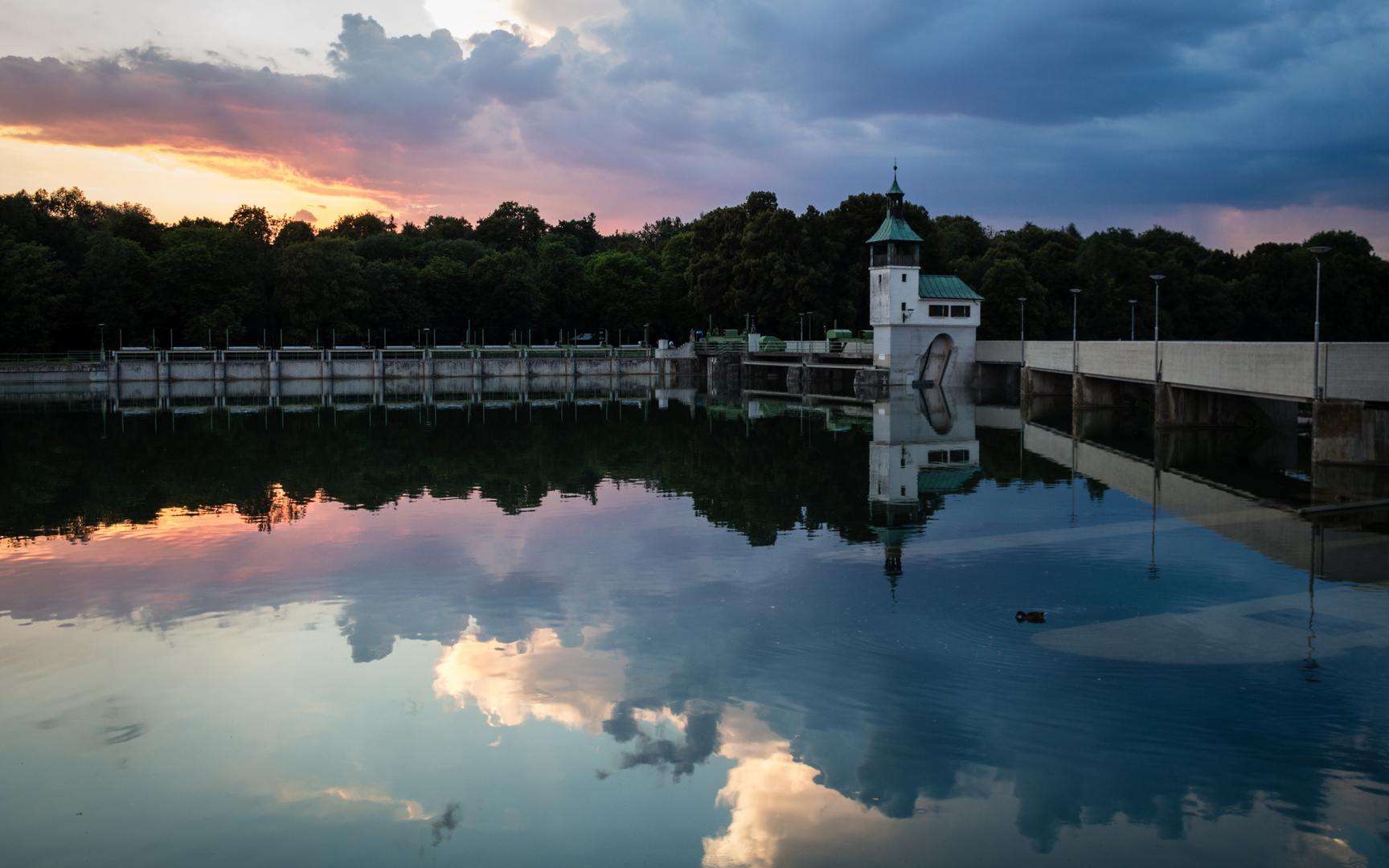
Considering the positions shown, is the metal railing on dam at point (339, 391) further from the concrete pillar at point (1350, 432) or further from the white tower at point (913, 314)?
the concrete pillar at point (1350, 432)

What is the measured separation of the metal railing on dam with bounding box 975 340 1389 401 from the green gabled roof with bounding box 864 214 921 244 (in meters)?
16.1

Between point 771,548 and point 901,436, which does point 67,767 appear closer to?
point 771,548

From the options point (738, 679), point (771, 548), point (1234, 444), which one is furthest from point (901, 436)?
point (738, 679)

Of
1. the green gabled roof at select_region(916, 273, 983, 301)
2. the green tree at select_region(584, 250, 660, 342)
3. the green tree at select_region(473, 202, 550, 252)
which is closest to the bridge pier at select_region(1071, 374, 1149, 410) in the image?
the green gabled roof at select_region(916, 273, 983, 301)

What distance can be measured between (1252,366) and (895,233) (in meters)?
35.3

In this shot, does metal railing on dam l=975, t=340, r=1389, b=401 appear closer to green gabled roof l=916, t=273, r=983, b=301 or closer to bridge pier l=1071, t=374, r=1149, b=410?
bridge pier l=1071, t=374, r=1149, b=410

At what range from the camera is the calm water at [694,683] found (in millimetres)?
8289

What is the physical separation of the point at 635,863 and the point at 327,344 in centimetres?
9629

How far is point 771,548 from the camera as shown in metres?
18.6

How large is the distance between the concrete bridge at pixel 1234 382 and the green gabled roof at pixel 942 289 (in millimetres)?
4936

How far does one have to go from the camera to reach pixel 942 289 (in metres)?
66.2

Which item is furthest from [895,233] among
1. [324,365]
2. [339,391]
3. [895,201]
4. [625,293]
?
[324,365]

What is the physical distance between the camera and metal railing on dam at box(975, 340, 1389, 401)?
25.6 meters

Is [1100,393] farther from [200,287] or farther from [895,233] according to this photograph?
[200,287]
